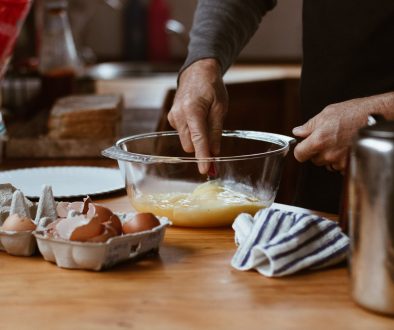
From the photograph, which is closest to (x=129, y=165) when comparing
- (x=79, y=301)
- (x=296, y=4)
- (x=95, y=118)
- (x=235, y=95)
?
(x=79, y=301)

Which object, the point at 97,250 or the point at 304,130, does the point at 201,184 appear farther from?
the point at 97,250

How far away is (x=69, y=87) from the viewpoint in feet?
8.54

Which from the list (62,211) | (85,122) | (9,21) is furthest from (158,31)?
(62,211)

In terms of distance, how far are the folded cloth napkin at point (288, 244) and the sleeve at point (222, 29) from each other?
665 millimetres

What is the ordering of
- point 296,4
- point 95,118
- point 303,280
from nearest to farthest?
1. point 303,280
2. point 95,118
3. point 296,4

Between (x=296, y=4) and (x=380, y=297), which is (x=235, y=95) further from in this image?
(x=380, y=297)

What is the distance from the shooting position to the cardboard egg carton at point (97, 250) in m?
1.01

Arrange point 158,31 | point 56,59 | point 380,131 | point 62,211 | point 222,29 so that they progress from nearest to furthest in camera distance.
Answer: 1. point 380,131
2. point 62,211
3. point 222,29
4. point 56,59
5. point 158,31

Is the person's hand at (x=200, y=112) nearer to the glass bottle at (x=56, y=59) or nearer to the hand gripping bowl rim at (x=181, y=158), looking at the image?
the hand gripping bowl rim at (x=181, y=158)

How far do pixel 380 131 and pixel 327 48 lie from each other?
1.03 m

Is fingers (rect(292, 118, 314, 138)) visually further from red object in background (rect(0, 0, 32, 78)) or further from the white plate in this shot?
red object in background (rect(0, 0, 32, 78))

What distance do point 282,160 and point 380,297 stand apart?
1.60 feet

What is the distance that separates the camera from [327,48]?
6.04ft

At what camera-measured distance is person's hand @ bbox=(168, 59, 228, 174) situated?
1426 millimetres
